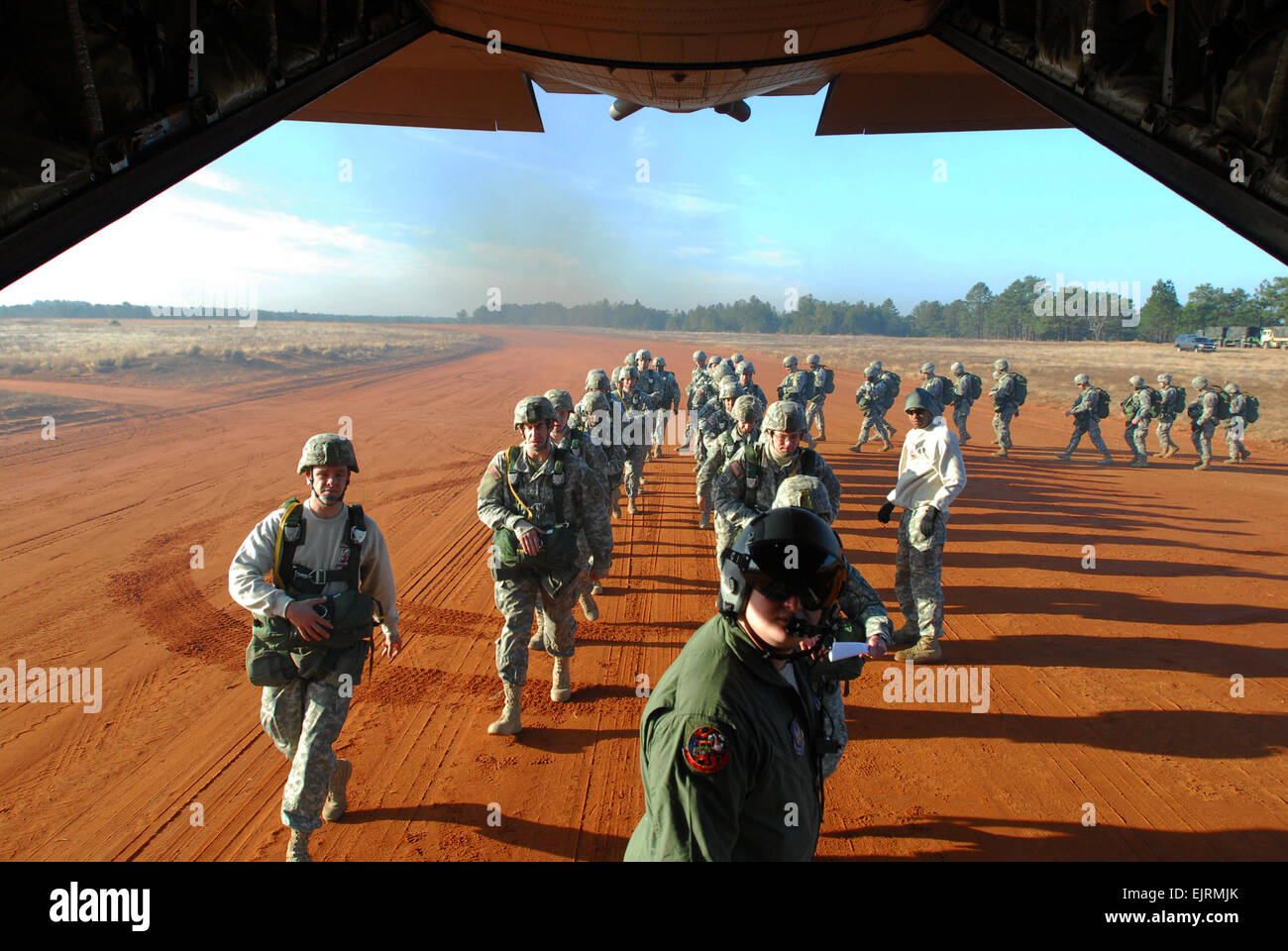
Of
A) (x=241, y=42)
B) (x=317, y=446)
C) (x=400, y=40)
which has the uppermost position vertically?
(x=400, y=40)

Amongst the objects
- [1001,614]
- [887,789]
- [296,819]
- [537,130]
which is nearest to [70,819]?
[296,819]

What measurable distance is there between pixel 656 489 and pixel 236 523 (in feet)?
24.5

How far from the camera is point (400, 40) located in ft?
16.1

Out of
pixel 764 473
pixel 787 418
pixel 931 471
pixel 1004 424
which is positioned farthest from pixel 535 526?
pixel 1004 424

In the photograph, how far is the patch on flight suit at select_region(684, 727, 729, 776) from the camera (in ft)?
5.58

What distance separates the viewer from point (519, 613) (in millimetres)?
5500

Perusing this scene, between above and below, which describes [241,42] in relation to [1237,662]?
above

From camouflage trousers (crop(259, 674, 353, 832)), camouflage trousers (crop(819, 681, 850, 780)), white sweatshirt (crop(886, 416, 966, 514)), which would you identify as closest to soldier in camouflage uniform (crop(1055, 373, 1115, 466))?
white sweatshirt (crop(886, 416, 966, 514))

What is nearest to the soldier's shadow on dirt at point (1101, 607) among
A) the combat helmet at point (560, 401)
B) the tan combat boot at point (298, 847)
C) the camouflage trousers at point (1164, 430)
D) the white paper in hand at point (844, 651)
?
the combat helmet at point (560, 401)

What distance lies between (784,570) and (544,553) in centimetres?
362

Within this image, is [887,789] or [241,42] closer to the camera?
[241,42]

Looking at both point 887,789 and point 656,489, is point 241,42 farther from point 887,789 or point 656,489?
point 656,489

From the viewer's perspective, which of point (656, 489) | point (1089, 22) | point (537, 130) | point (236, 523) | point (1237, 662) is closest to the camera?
point (1089, 22)

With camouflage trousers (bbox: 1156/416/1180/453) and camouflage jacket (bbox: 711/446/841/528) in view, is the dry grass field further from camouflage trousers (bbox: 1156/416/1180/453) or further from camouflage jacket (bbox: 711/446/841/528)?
camouflage jacket (bbox: 711/446/841/528)
